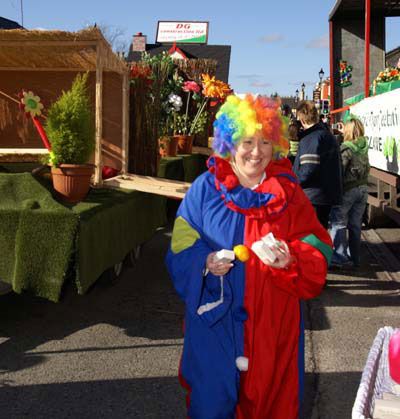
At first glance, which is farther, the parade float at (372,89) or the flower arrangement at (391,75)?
the flower arrangement at (391,75)

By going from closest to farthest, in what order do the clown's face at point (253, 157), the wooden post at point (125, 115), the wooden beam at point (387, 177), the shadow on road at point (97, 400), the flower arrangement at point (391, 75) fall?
the clown's face at point (253, 157), the shadow on road at point (97, 400), the wooden post at point (125, 115), the wooden beam at point (387, 177), the flower arrangement at point (391, 75)

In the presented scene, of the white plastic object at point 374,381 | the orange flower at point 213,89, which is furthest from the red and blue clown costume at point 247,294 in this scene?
the orange flower at point 213,89

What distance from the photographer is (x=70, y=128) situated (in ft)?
16.7

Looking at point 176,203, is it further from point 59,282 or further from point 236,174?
point 236,174

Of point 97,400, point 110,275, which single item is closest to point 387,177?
point 110,275

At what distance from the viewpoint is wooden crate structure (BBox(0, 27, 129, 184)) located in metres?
5.61

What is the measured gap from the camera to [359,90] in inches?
489

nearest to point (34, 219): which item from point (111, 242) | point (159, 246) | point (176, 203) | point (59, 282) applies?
point (59, 282)

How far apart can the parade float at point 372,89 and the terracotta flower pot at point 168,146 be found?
8.97 feet

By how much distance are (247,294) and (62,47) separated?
12.9ft

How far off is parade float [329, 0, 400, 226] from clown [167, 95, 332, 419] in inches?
192

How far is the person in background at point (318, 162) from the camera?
6.00 meters

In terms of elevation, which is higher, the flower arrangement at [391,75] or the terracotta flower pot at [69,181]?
the flower arrangement at [391,75]

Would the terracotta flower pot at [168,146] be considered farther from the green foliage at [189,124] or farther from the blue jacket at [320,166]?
the blue jacket at [320,166]
